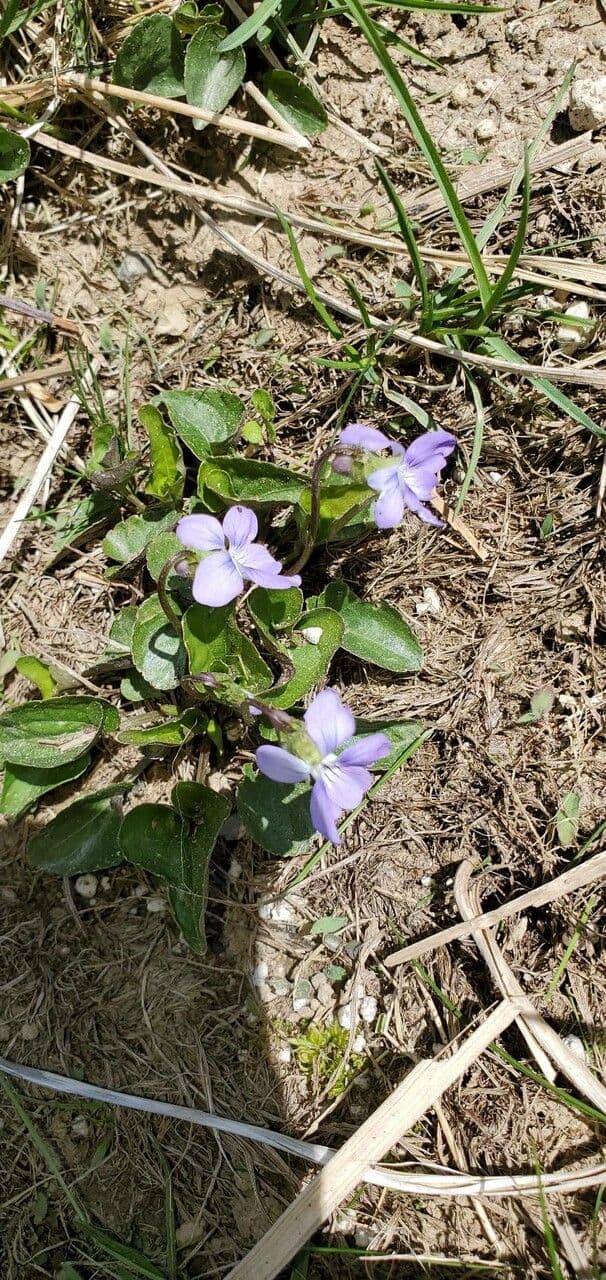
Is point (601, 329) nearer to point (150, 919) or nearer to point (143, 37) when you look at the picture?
point (143, 37)

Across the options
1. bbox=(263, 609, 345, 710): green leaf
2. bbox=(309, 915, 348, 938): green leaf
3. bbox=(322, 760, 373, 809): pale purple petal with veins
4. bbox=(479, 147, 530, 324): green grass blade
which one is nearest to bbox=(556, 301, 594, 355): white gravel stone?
bbox=(479, 147, 530, 324): green grass blade

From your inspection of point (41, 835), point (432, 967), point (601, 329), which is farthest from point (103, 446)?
point (432, 967)

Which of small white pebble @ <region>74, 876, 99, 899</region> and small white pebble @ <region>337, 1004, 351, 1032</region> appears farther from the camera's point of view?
small white pebble @ <region>74, 876, 99, 899</region>

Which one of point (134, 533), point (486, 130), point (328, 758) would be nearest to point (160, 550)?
point (134, 533)

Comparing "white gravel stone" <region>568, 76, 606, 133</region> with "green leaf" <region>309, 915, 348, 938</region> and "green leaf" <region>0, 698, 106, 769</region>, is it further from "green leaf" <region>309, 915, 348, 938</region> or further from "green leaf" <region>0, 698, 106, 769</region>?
"green leaf" <region>309, 915, 348, 938</region>

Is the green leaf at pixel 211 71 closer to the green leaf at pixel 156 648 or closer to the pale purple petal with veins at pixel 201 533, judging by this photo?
the pale purple petal with veins at pixel 201 533

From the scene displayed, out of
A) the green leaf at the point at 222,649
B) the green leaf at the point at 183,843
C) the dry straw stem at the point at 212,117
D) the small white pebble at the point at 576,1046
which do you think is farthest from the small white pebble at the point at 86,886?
the dry straw stem at the point at 212,117

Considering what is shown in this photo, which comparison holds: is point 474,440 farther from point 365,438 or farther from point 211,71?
point 211,71
